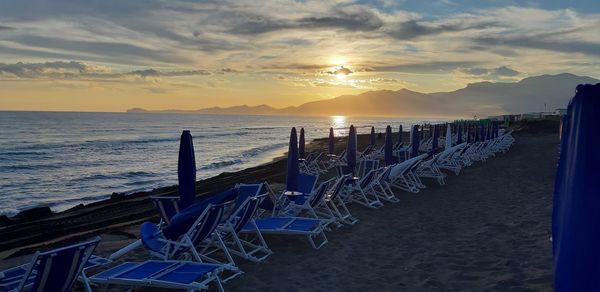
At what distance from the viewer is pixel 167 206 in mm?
5789

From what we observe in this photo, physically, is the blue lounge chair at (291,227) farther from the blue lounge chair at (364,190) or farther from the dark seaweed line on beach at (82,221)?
the dark seaweed line on beach at (82,221)

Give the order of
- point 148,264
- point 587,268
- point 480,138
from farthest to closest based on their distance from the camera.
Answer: point 480,138
point 148,264
point 587,268

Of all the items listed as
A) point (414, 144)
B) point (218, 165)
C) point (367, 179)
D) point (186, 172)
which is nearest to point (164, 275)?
point (186, 172)

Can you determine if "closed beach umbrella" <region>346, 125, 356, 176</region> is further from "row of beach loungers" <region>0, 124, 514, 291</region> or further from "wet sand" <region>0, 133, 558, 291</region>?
"wet sand" <region>0, 133, 558, 291</region>

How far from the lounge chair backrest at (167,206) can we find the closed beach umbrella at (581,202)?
453 cm

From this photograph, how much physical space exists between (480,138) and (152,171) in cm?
1392

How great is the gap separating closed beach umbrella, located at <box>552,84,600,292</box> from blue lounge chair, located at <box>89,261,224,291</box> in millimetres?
2711

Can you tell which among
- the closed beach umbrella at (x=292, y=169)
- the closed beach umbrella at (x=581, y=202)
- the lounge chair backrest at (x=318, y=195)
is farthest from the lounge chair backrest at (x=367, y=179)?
the closed beach umbrella at (x=581, y=202)

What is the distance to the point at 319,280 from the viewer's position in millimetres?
4781

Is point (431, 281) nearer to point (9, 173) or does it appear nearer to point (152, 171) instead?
point (152, 171)

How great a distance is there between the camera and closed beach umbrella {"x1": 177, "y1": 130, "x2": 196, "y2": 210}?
17.9ft

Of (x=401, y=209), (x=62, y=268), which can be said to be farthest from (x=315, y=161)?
(x=62, y=268)

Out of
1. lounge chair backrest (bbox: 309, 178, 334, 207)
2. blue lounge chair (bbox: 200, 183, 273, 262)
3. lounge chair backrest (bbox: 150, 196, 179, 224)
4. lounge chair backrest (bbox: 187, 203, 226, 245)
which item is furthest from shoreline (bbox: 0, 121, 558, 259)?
lounge chair backrest (bbox: 187, 203, 226, 245)

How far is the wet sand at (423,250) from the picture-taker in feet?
15.0
